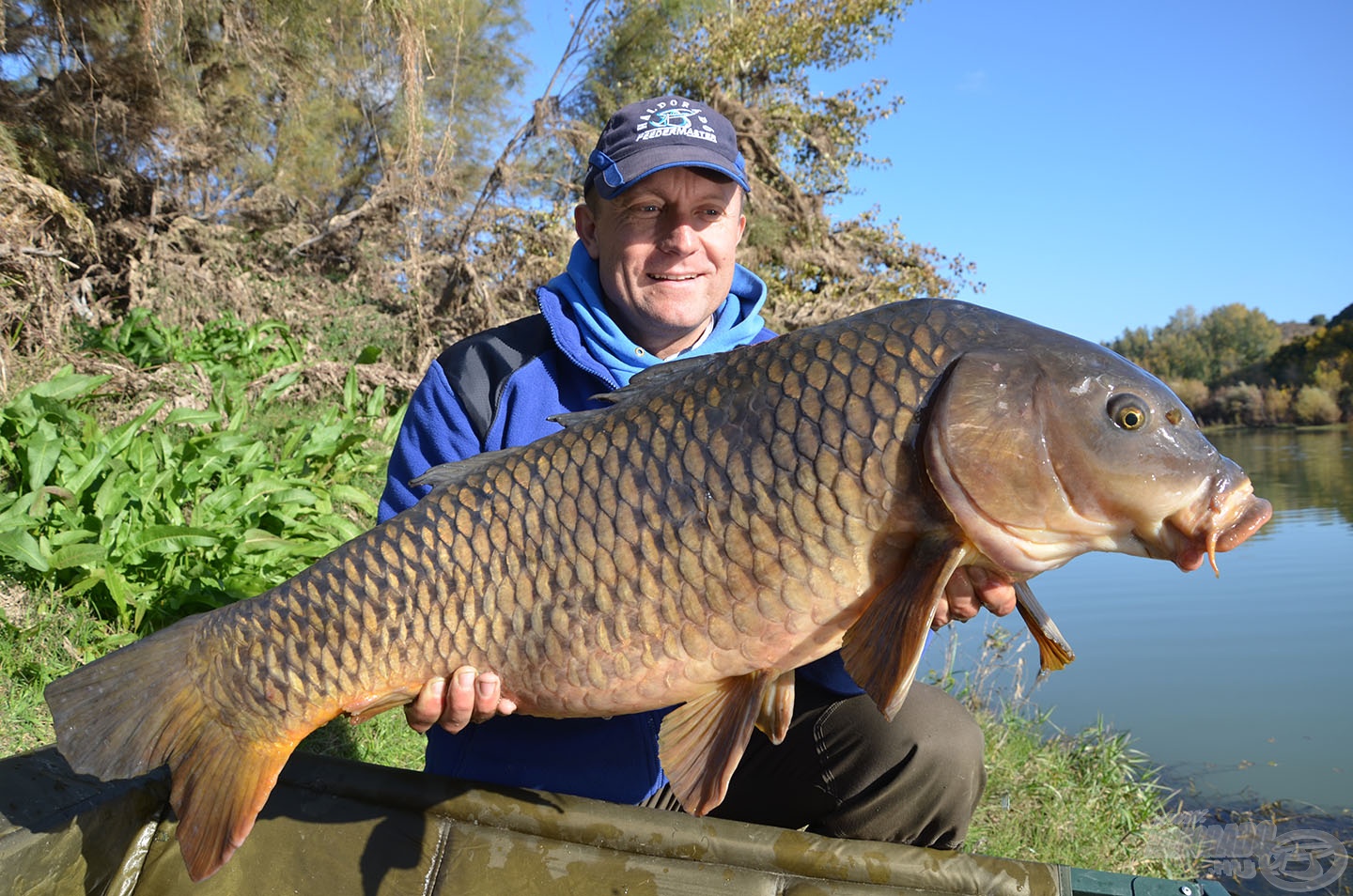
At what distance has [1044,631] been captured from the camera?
147 cm

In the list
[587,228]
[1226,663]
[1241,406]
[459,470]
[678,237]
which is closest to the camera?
[459,470]

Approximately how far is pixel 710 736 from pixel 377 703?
511 mm

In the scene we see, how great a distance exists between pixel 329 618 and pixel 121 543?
172 cm

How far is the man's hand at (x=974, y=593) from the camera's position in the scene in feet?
4.74

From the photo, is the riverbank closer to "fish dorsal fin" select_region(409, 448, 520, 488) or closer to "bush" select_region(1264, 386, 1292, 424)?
"fish dorsal fin" select_region(409, 448, 520, 488)

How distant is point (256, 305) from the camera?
686cm

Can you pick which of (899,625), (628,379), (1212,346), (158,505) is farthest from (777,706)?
(1212,346)

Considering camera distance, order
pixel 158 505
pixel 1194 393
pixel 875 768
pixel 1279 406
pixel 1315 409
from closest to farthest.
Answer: pixel 875 768 < pixel 158 505 < pixel 1315 409 < pixel 1279 406 < pixel 1194 393

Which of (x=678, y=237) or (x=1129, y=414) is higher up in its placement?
(x=678, y=237)

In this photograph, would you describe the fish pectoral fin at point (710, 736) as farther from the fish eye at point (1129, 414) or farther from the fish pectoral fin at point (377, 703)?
the fish eye at point (1129, 414)

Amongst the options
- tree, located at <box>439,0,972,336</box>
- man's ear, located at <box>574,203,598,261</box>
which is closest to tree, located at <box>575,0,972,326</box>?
tree, located at <box>439,0,972,336</box>

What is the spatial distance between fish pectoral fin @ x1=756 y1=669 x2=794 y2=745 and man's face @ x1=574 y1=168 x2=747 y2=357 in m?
0.93

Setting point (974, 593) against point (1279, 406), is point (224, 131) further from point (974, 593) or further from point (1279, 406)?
point (1279, 406)

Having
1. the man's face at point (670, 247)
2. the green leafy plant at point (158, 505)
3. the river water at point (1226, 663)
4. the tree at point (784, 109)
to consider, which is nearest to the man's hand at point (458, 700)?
the man's face at point (670, 247)
